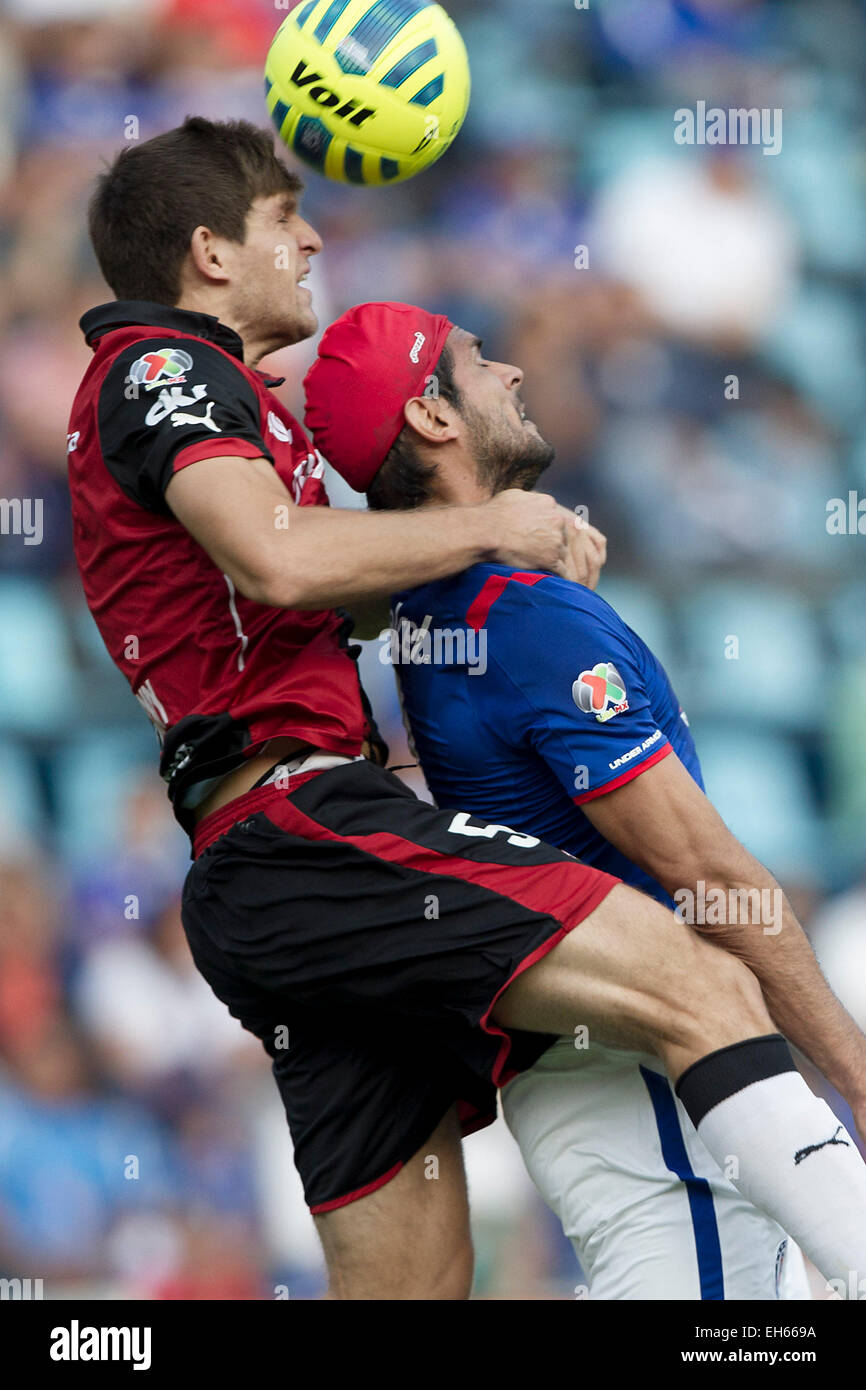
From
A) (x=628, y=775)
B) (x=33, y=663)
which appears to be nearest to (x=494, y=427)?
(x=628, y=775)

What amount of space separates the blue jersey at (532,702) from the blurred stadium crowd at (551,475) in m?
2.15

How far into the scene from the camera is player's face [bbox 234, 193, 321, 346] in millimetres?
3037

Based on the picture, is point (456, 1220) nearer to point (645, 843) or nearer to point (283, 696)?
point (645, 843)

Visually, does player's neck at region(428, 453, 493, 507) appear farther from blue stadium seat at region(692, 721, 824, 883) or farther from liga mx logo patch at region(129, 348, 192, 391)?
blue stadium seat at region(692, 721, 824, 883)

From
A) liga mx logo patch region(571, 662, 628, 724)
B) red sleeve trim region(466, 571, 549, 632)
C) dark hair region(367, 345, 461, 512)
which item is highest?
dark hair region(367, 345, 461, 512)

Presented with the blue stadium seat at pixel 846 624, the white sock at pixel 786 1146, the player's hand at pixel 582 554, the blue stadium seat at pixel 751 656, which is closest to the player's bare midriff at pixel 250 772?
the player's hand at pixel 582 554

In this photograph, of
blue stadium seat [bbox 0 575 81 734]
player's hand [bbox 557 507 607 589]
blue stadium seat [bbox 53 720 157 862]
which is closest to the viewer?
player's hand [bbox 557 507 607 589]

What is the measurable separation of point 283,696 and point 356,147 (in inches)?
49.0

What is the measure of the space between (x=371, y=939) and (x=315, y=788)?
0.97ft

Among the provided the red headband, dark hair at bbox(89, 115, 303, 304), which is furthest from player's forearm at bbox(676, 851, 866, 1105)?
dark hair at bbox(89, 115, 303, 304)

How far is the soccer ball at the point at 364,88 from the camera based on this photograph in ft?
10.2

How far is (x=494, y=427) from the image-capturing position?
115 inches

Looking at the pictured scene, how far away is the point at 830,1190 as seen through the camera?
231cm

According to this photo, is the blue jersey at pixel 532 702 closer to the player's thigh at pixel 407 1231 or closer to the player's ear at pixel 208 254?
the player's thigh at pixel 407 1231
